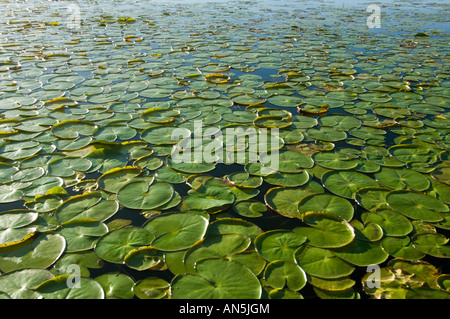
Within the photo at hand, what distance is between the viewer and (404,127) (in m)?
3.83

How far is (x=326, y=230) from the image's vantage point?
2.30 meters

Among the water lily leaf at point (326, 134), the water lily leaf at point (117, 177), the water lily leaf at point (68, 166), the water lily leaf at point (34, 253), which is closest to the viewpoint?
the water lily leaf at point (34, 253)

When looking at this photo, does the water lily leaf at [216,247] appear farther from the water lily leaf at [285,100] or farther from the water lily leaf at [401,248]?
the water lily leaf at [285,100]

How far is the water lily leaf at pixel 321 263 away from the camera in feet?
6.47

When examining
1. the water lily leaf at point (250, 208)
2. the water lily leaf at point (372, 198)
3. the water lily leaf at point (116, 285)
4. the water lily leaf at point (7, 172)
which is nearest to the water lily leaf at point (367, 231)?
the water lily leaf at point (372, 198)

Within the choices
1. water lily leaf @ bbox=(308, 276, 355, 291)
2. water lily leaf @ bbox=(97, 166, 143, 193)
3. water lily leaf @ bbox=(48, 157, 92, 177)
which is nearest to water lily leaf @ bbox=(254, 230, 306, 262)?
water lily leaf @ bbox=(308, 276, 355, 291)

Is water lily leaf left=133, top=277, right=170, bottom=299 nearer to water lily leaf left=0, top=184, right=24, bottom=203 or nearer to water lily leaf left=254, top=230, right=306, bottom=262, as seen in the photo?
water lily leaf left=254, top=230, right=306, bottom=262

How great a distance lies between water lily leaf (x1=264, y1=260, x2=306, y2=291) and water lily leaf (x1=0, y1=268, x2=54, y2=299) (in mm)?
1390

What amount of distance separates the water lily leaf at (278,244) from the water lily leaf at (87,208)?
121cm

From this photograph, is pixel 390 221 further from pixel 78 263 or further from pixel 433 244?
pixel 78 263

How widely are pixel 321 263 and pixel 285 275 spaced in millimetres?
279
